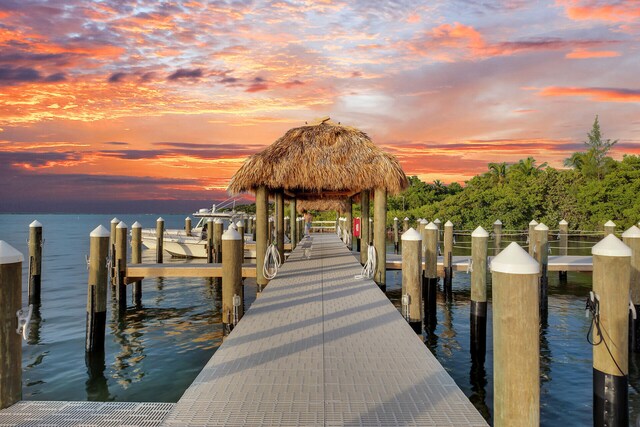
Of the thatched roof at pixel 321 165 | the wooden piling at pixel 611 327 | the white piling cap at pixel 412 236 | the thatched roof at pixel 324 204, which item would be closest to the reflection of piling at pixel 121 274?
the thatched roof at pixel 321 165

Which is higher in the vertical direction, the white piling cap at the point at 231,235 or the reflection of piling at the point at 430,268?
the white piling cap at the point at 231,235

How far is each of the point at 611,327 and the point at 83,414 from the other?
529cm

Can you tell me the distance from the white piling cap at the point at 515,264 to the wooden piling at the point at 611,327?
223cm

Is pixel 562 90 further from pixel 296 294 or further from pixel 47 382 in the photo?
pixel 47 382

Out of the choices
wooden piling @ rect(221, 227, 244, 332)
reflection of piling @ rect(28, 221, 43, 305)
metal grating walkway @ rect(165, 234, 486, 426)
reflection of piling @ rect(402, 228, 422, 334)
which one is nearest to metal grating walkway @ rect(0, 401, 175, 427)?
metal grating walkway @ rect(165, 234, 486, 426)

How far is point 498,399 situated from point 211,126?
693 inches

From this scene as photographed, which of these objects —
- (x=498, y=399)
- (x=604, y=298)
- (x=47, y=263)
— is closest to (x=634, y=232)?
(x=604, y=298)

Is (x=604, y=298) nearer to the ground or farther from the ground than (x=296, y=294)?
farther from the ground

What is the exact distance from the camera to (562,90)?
19.1m

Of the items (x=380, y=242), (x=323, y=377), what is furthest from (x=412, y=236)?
(x=323, y=377)

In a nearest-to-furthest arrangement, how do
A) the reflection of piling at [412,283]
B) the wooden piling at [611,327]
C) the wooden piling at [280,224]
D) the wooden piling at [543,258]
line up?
the wooden piling at [611,327], the reflection of piling at [412,283], the wooden piling at [543,258], the wooden piling at [280,224]

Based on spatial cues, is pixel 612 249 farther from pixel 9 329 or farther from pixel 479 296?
pixel 9 329

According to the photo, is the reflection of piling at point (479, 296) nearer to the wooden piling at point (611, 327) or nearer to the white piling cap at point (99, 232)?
the wooden piling at point (611, 327)

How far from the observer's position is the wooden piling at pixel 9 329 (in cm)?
487
